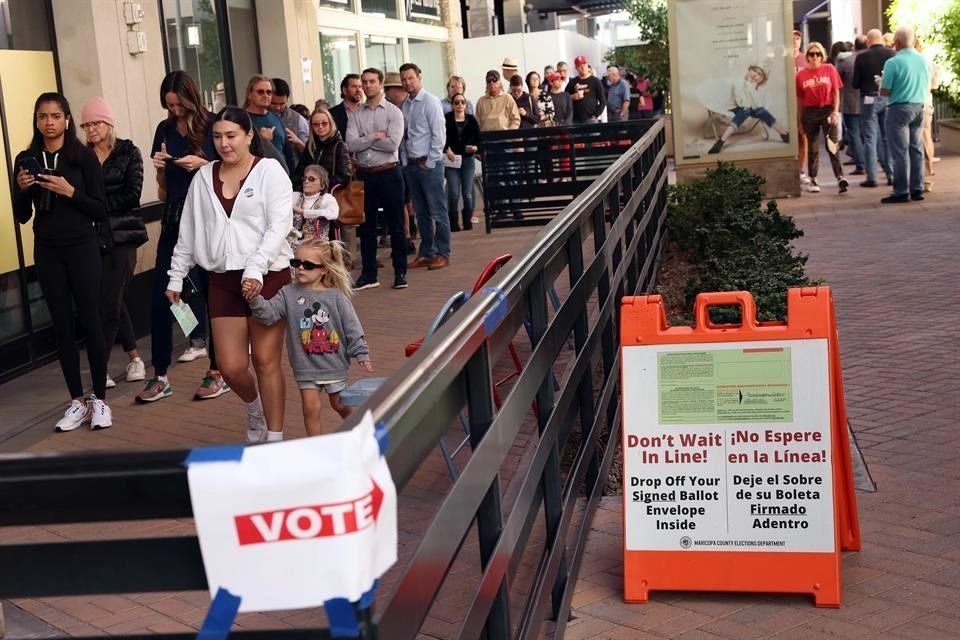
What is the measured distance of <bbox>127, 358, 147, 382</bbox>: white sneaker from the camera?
8938mm

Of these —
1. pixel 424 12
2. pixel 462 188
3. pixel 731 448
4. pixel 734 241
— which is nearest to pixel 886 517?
pixel 731 448

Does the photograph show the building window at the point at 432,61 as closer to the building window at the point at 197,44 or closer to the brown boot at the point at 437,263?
the building window at the point at 197,44

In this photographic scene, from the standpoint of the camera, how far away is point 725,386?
14.7 ft

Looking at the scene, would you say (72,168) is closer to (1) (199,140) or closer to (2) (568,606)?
(1) (199,140)

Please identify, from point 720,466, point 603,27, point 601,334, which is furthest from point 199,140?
point 603,27

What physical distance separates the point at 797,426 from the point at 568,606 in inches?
37.2

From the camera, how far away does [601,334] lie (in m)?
5.65

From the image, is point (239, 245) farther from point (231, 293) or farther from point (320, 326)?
point (320, 326)

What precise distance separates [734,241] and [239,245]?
3779mm

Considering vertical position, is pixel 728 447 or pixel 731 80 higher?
pixel 731 80

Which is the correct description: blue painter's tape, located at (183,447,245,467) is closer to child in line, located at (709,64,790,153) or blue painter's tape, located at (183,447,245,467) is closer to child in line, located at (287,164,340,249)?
child in line, located at (287,164,340,249)

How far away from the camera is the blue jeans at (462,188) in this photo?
1658cm

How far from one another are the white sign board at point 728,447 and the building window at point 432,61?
1964 cm

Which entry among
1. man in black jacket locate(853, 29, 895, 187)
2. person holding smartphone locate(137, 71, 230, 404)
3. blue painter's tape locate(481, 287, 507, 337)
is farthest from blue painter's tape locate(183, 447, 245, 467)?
man in black jacket locate(853, 29, 895, 187)
